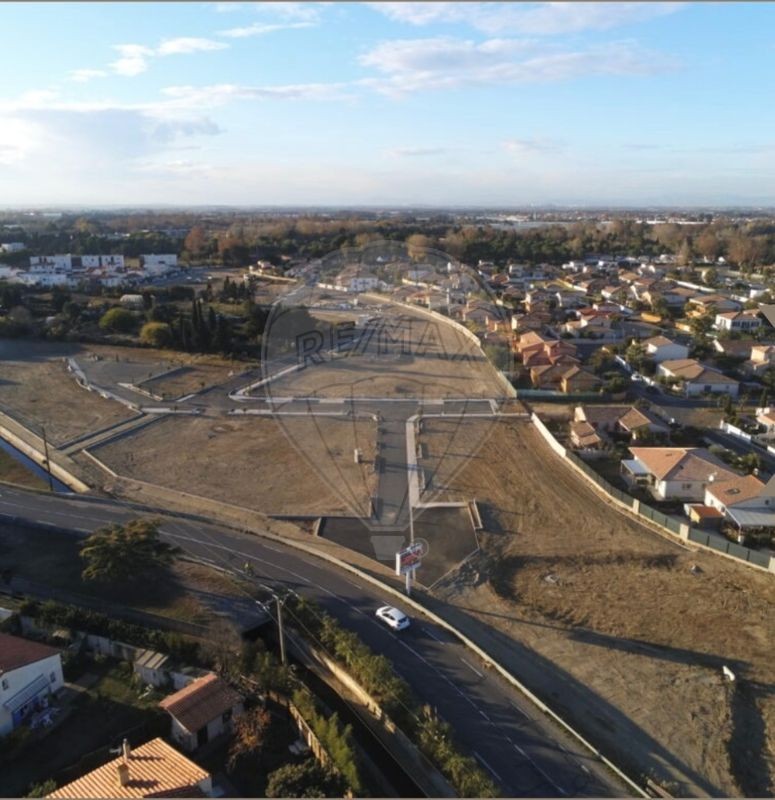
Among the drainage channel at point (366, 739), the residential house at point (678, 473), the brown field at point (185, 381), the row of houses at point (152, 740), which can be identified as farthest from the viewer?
the brown field at point (185, 381)

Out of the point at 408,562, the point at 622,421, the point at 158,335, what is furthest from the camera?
the point at 158,335

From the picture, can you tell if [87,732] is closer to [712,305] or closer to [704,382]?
[704,382]

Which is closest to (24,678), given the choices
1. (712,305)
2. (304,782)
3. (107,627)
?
(107,627)

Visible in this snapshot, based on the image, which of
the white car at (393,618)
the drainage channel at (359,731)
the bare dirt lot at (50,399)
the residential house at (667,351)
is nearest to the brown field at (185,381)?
the bare dirt lot at (50,399)

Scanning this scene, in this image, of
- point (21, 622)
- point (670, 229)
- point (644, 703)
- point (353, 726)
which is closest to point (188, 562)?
point (21, 622)

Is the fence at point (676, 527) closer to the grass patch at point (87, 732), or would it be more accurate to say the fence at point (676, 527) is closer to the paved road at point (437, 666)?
the paved road at point (437, 666)

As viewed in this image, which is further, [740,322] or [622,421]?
[740,322]

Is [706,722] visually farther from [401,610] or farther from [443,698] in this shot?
[401,610]
